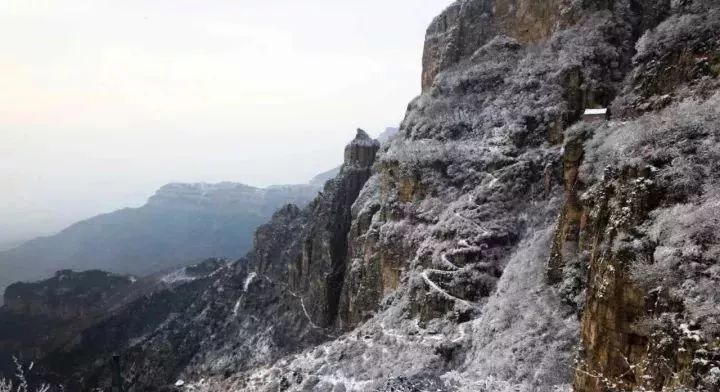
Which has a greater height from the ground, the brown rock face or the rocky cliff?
the brown rock face

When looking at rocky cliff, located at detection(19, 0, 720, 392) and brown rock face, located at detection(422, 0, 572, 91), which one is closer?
rocky cliff, located at detection(19, 0, 720, 392)

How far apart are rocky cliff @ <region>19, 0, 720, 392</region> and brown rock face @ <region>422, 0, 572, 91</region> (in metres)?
0.20

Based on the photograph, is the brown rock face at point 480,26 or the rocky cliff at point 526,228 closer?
the rocky cliff at point 526,228

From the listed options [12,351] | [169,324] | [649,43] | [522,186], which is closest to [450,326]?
[522,186]

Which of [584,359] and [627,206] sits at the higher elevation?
[627,206]

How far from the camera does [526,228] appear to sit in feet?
109

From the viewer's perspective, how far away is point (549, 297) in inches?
933

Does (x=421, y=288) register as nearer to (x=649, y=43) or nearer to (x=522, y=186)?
(x=522, y=186)

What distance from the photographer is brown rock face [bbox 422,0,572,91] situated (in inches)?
1793

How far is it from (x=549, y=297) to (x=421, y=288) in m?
11.5

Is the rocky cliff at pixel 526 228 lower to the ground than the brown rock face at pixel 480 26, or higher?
lower

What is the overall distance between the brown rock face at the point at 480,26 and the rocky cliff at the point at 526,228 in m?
0.20

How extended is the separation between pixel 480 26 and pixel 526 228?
2992cm

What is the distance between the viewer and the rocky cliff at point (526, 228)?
45.1 feet
